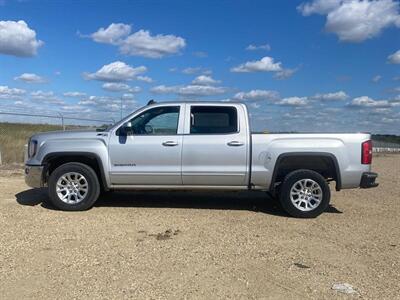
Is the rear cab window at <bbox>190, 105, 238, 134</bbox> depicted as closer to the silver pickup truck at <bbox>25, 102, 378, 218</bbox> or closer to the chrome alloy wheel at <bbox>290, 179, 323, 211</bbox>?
the silver pickup truck at <bbox>25, 102, 378, 218</bbox>

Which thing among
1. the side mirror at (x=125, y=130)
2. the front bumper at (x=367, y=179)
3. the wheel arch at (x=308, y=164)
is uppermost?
the side mirror at (x=125, y=130)

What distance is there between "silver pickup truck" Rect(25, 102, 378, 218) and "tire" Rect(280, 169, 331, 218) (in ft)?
0.06

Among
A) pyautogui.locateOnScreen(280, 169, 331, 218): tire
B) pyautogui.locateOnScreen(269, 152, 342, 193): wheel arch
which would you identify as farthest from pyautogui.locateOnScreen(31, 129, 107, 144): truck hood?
pyautogui.locateOnScreen(280, 169, 331, 218): tire

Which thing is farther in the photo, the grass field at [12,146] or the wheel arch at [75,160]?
the grass field at [12,146]

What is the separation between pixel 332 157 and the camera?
868 cm

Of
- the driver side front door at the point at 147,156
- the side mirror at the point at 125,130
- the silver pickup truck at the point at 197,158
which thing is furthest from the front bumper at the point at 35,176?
the side mirror at the point at 125,130

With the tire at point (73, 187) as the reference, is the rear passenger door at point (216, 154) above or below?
above

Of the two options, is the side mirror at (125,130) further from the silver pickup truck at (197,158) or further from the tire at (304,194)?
the tire at (304,194)

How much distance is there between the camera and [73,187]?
8.88 m

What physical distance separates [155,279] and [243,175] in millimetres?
3803

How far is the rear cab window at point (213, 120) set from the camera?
889 cm

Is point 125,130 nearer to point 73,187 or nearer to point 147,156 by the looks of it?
point 147,156

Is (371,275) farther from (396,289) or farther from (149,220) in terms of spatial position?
(149,220)

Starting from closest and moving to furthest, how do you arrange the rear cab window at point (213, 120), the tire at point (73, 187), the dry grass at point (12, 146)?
1. the tire at point (73, 187)
2. the rear cab window at point (213, 120)
3. the dry grass at point (12, 146)
